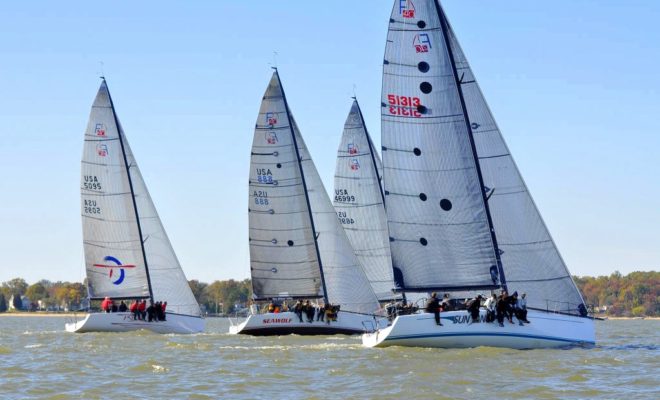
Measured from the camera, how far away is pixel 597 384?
89.6ft

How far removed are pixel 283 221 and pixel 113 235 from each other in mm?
8361

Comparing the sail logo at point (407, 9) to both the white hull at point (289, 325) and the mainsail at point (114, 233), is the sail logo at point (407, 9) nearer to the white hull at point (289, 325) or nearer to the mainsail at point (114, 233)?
the white hull at point (289, 325)

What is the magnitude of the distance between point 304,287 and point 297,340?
7029 millimetres

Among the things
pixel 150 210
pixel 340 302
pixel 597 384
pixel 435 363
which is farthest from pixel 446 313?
pixel 150 210

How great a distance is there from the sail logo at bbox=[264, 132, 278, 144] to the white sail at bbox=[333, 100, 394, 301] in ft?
15.7

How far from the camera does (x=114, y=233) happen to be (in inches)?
2188

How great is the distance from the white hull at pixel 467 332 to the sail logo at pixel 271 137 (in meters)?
18.4

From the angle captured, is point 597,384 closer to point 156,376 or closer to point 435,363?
point 435,363

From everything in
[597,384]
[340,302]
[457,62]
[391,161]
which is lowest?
[597,384]

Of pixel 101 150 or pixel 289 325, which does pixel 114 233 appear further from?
pixel 289 325

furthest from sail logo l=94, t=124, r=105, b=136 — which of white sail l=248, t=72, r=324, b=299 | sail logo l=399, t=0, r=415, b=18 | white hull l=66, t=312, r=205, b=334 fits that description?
sail logo l=399, t=0, r=415, b=18

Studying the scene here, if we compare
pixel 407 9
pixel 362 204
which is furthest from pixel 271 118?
pixel 407 9

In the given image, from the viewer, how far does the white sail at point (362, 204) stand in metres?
55.8

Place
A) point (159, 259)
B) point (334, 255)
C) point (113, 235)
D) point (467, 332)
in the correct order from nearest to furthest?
point (467, 332) < point (334, 255) < point (113, 235) < point (159, 259)
